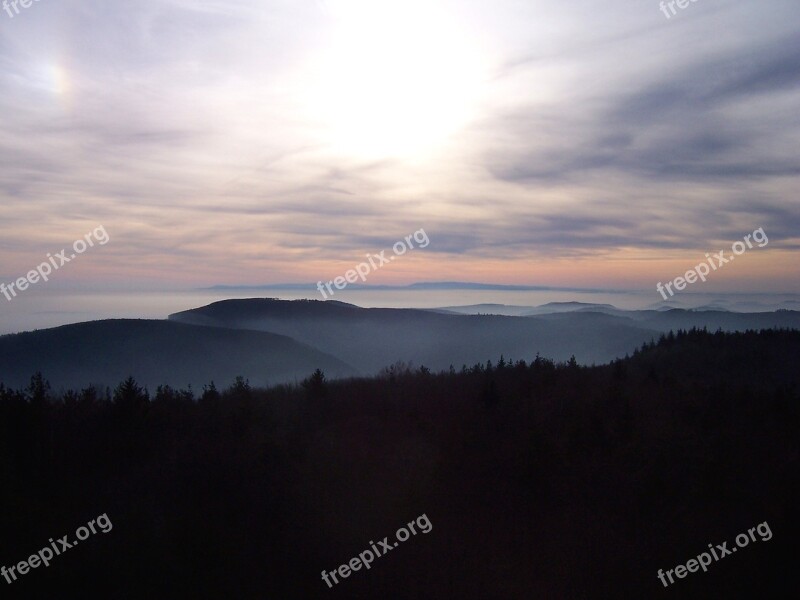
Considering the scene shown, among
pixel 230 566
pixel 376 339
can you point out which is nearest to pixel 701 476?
pixel 230 566

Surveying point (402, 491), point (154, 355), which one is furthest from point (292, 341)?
point (402, 491)

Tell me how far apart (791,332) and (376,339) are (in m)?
75.7

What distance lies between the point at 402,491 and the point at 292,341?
90280 mm

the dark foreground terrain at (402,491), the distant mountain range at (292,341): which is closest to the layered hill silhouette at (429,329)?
the distant mountain range at (292,341)

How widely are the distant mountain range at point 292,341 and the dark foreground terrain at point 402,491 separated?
5380 centimetres

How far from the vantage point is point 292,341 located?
100625 mm

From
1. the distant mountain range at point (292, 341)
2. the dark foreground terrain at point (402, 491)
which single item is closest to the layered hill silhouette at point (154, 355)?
the distant mountain range at point (292, 341)

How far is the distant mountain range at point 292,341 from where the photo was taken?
80.3 meters

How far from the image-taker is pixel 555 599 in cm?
920

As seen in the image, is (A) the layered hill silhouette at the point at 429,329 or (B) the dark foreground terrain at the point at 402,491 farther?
(A) the layered hill silhouette at the point at 429,329

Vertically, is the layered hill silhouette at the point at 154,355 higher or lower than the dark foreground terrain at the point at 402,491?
higher

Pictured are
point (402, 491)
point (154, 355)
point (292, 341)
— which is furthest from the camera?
point (292, 341)

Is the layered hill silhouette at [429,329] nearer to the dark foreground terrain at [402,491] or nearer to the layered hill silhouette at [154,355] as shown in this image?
the layered hill silhouette at [154,355]

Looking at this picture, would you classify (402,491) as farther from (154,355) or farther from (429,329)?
(429,329)
